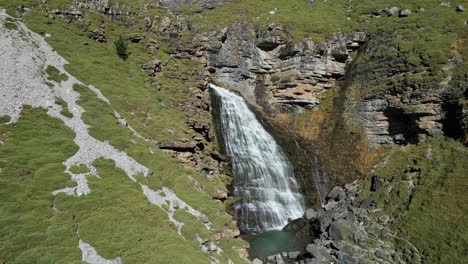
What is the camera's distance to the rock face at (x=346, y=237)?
2838 cm

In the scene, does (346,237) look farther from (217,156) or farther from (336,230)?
(217,156)

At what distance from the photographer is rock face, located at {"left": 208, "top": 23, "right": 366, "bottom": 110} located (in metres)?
53.4

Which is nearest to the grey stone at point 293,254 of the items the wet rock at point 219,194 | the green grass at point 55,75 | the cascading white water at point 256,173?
the cascading white water at point 256,173

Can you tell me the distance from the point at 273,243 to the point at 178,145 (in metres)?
13.4

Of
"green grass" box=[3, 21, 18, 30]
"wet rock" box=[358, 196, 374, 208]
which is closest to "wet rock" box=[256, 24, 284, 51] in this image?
"wet rock" box=[358, 196, 374, 208]

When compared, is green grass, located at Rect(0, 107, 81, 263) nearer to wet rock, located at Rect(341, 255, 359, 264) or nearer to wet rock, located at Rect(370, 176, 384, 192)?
wet rock, located at Rect(341, 255, 359, 264)

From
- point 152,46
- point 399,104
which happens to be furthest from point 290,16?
point 399,104

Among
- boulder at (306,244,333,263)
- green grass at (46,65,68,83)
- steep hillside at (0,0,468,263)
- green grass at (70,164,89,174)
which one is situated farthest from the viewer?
green grass at (46,65,68,83)

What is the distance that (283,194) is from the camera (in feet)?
130

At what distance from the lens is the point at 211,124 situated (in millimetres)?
41844

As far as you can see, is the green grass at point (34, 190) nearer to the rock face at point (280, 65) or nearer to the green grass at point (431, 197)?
the green grass at point (431, 197)

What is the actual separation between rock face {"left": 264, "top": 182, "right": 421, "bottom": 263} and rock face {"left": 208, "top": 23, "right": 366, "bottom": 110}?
20.2m

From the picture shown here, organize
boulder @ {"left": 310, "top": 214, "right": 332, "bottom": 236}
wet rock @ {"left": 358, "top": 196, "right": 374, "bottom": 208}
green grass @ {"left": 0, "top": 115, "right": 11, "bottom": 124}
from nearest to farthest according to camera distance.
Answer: green grass @ {"left": 0, "top": 115, "right": 11, "bottom": 124}, boulder @ {"left": 310, "top": 214, "right": 332, "bottom": 236}, wet rock @ {"left": 358, "top": 196, "right": 374, "bottom": 208}

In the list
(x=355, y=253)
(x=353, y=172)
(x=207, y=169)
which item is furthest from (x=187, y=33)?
(x=355, y=253)
